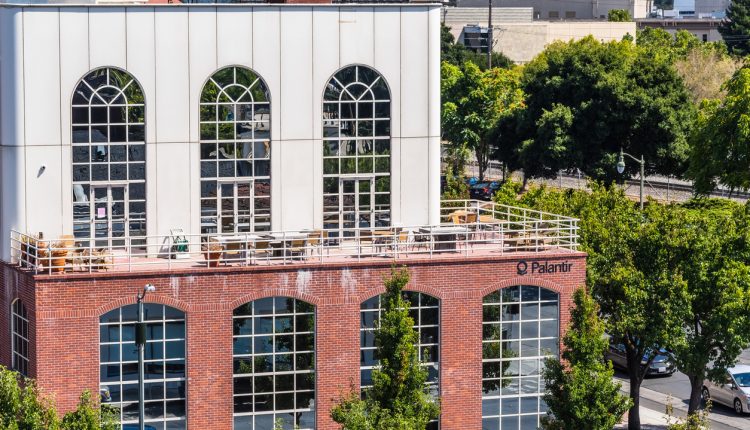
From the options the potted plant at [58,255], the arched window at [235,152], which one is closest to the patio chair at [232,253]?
the arched window at [235,152]

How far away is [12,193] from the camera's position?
151ft

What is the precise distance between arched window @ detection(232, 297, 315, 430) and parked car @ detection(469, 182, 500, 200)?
62.4 metres

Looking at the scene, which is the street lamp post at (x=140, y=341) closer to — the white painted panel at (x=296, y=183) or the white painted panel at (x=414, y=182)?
the white painted panel at (x=296, y=183)

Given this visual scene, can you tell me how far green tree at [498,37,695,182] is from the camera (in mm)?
89625

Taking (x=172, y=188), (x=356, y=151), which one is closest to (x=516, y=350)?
(x=356, y=151)

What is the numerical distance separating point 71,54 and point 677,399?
2484 cm

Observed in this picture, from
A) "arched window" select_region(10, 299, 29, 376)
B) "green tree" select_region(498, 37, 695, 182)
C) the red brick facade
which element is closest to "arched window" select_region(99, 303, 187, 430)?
the red brick facade

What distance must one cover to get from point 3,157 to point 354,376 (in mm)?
11632

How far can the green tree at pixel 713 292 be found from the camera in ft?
155

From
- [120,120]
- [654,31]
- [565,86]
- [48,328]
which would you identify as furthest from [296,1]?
[654,31]

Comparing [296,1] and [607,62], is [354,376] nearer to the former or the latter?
[296,1]

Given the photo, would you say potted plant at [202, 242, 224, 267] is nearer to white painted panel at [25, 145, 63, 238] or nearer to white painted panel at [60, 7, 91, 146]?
white painted panel at [25, 145, 63, 238]

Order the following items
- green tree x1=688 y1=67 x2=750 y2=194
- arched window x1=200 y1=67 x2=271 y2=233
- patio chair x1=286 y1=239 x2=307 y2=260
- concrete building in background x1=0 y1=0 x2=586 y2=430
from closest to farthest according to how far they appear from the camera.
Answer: concrete building in background x1=0 y1=0 x2=586 y2=430 → patio chair x1=286 y1=239 x2=307 y2=260 → arched window x1=200 y1=67 x2=271 y2=233 → green tree x1=688 y1=67 x2=750 y2=194

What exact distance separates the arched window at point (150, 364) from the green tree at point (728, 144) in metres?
41.5
